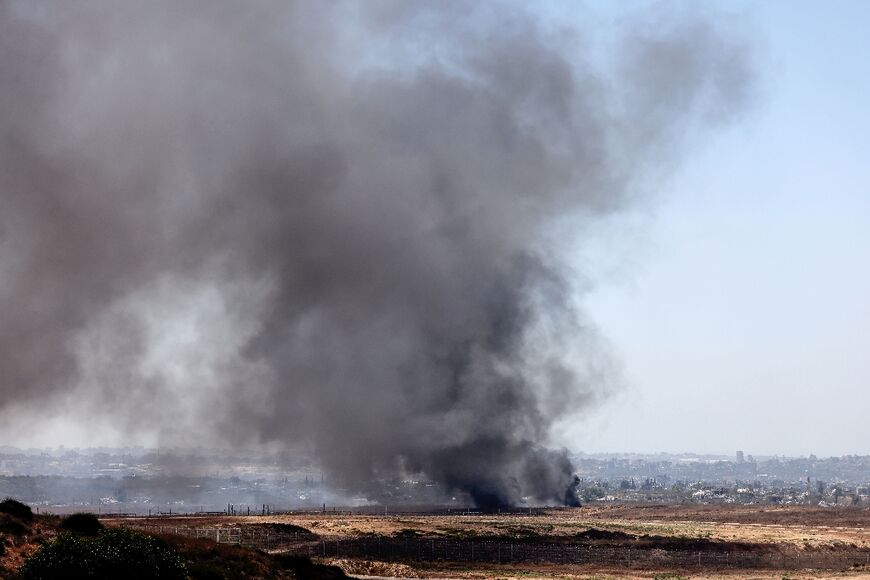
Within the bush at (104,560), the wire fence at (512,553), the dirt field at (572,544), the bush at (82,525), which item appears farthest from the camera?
the wire fence at (512,553)

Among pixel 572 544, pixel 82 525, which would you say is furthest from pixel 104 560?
pixel 572 544

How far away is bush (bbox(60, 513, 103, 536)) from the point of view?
57969 mm

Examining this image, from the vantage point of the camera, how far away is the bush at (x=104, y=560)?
4444cm

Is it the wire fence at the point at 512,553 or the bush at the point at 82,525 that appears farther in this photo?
the wire fence at the point at 512,553

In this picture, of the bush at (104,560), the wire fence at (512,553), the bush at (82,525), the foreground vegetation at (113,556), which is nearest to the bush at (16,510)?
the foreground vegetation at (113,556)

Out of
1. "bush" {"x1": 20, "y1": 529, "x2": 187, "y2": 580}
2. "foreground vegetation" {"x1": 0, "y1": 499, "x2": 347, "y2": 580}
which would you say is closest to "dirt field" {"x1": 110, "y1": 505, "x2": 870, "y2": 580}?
"foreground vegetation" {"x1": 0, "y1": 499, "x2": 347, "y2": 580}

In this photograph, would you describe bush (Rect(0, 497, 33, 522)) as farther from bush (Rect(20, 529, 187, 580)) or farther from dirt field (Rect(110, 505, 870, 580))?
dirt field (Rect(110, 505, 870, 580))

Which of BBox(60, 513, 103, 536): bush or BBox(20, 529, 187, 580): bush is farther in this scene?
BBox(60, 513, 103, 536): bush

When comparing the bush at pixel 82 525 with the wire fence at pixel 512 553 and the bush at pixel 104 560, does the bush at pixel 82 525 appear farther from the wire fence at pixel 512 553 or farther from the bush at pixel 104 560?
the wire fence at pixel 512 553

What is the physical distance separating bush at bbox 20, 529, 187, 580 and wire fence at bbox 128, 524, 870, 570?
1312 inches

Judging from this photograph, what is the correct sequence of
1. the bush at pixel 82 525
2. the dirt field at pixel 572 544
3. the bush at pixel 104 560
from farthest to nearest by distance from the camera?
the dirt field at pixel 572 544 → the bush at pixel 82 525 → the bush at pixel 104 560

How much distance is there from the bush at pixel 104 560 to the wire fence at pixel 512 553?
3332 centimetres

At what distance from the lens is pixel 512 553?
296 ft

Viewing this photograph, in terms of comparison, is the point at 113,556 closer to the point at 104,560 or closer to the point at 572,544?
the point at 104,560
